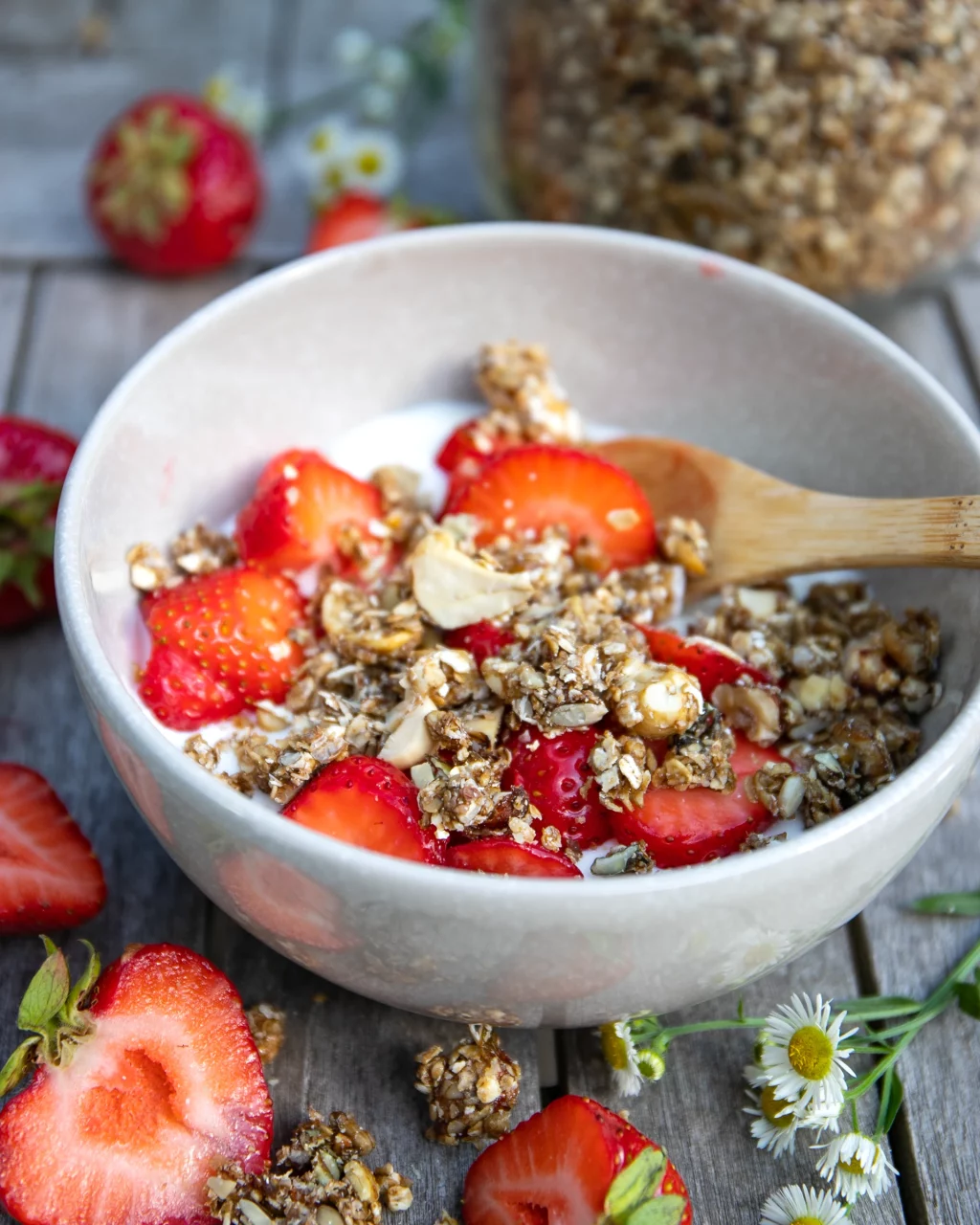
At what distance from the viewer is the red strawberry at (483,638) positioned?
0.87m

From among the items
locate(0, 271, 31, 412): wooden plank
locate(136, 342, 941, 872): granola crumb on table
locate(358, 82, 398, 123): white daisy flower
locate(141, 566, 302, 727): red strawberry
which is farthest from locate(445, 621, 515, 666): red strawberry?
locate(358, 82, 398, 123): white daisy flower

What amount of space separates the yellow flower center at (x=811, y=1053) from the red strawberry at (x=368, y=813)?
247 millimetres

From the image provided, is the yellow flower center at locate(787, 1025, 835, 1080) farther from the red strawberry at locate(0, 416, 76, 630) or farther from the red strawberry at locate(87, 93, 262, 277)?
the red strawberry at locate(87, 93, 262, 277)

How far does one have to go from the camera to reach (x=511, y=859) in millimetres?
716

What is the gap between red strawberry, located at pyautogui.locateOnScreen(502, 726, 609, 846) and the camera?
782mm

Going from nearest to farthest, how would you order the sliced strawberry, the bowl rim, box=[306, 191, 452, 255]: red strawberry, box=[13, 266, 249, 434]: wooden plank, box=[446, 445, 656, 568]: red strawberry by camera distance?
the bowl rim, the sliced strawberry, box=[446, 445, 656, 568]: red strawberry, box=[13, 266, 249, 434]: wooden plank, box=[306, 191, 452, 255]: red strawberry

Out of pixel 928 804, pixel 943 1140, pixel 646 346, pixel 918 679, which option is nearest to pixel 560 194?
pixel 646 346

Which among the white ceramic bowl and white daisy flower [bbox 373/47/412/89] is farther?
white daisy flower [bbox 373/47/412/89]

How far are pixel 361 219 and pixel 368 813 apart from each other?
0.84 metres

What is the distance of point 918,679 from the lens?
0.87 meters

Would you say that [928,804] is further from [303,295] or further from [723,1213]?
[303,295]

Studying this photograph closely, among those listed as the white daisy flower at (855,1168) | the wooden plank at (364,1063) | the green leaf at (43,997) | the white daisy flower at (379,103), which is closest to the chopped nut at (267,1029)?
the wooden plank at (364,1063)

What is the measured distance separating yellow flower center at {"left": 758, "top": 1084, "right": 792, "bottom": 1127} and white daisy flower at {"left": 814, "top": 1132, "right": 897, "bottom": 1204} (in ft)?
0.10

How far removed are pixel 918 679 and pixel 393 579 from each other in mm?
376
